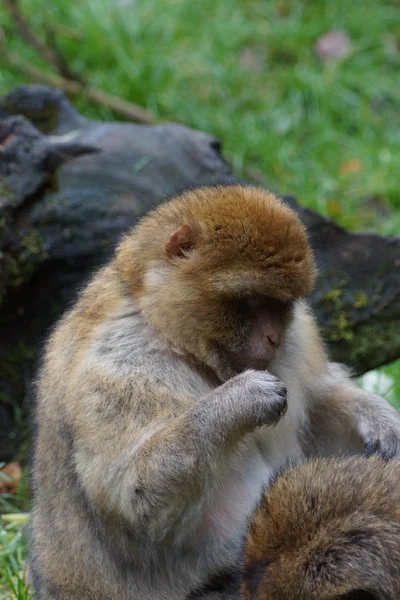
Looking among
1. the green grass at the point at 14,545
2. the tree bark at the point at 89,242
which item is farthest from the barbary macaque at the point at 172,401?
the tree bark at the point at 89,242

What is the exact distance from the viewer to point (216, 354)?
413cm

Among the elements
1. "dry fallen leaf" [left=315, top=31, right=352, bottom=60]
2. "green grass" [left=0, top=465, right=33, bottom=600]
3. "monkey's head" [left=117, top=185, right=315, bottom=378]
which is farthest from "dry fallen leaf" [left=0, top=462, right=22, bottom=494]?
"dry fallen leaf" [left=315, top=31, right=352, bottom=60]

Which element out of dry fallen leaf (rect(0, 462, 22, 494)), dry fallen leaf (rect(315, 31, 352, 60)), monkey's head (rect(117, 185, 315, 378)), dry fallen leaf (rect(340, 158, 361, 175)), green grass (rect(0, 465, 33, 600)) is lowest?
dry fallen leaf (rect(340, 158, 361, 175))

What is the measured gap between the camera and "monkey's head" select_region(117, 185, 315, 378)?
13.2 ft

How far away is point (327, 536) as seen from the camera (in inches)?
127

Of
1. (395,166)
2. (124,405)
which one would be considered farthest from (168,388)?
(395,166)

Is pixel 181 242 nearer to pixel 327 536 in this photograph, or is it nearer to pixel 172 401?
pixel 172 401

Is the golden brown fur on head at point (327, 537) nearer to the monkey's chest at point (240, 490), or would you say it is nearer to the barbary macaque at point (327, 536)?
the barbary macaque at point (327, 536)

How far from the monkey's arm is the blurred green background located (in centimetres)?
490

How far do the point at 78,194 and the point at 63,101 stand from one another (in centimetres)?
103

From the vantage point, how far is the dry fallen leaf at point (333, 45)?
1049 cm

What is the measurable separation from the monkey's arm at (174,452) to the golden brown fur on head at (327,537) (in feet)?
1.21

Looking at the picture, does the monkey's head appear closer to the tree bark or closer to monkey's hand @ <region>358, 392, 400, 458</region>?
monkey's hand @ <region>358, 392, 400, 458</region>

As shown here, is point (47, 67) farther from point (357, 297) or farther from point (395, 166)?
point (357, 297)
